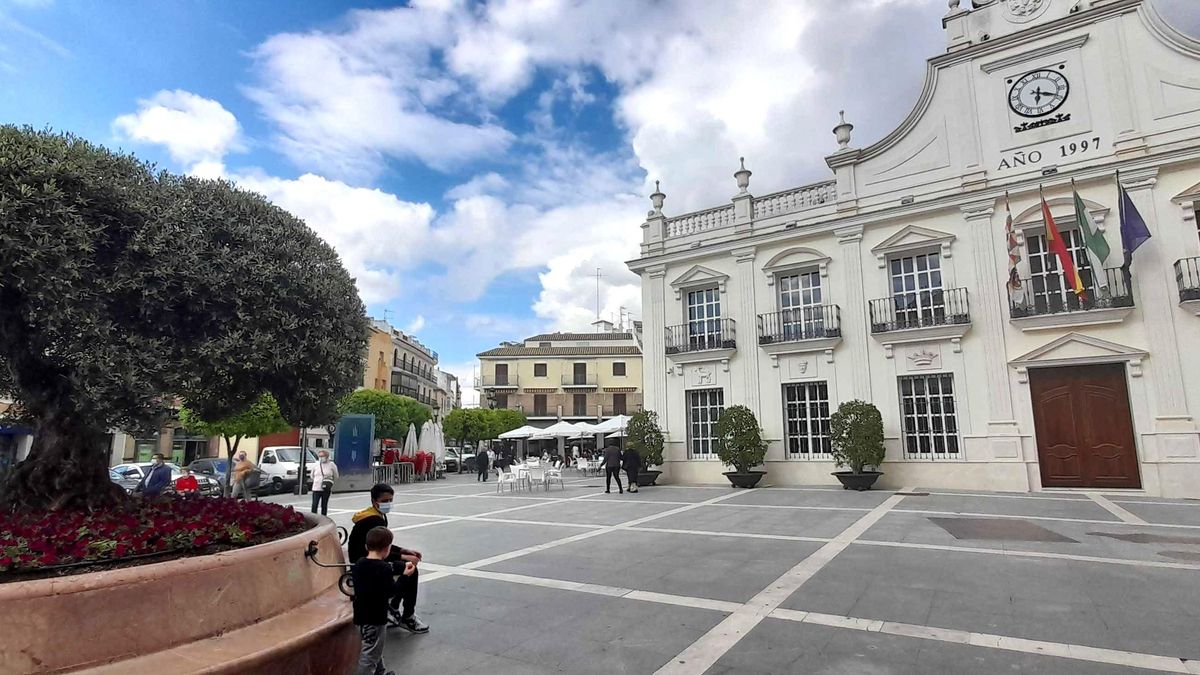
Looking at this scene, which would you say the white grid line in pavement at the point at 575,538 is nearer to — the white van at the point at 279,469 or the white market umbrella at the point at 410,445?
the white van at the point at 279,469

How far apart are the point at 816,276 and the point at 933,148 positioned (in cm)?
436

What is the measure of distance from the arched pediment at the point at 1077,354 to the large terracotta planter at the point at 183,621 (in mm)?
15268

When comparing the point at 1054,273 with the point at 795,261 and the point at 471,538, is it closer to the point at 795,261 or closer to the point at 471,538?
the point at 795,261

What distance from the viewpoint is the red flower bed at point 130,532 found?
323 centimetres

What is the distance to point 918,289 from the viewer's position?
16.2 m

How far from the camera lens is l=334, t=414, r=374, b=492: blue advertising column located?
66.0 feet

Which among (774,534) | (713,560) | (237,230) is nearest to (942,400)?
(774,534)

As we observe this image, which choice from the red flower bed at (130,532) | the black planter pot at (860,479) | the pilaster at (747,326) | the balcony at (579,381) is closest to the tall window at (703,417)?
the pilaster at (747,326)

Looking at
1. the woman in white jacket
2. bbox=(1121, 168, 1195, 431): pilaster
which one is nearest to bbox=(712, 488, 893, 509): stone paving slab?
bbox=(1121, 168, 1195, 431): pilaster

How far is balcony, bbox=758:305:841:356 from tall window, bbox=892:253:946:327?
158 cm

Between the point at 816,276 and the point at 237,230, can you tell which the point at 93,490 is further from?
the point at 816,276

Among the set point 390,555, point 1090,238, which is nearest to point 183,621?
point 390,555

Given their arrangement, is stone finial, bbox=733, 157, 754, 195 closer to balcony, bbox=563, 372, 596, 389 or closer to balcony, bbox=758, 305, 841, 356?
balcony, bbox=758, 305, 841, 356

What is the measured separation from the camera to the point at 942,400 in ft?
50.2
